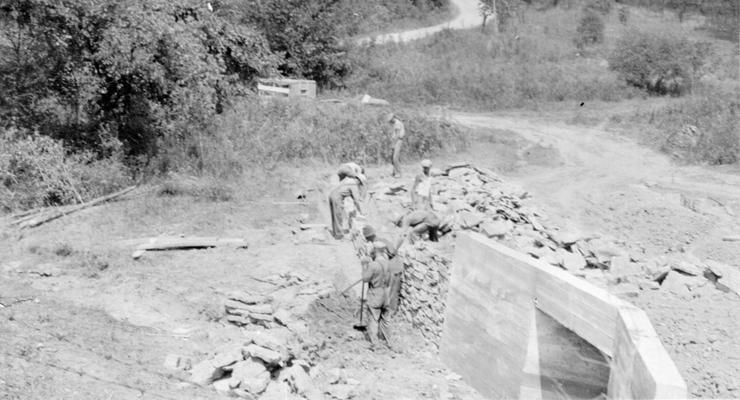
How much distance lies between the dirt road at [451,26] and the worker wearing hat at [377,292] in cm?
1878

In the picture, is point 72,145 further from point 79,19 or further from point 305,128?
point 305,128

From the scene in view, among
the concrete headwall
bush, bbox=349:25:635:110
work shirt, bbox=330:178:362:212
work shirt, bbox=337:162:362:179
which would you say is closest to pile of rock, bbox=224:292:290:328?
the concrete headwall

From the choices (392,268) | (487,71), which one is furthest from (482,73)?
(392,268)

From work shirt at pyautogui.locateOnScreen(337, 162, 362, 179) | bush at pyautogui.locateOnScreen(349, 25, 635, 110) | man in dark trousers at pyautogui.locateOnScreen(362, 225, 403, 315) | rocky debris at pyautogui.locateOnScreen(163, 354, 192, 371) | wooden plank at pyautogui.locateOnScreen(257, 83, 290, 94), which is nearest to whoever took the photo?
rocky debris at pyautogui.locateOnScreen(163, 354, 192, 371)

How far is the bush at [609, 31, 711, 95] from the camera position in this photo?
24938 mm

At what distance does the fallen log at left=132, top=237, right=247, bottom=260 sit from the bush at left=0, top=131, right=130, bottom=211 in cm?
282

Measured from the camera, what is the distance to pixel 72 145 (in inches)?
575

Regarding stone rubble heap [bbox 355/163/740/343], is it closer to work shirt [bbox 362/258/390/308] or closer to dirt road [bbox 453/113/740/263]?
work shirt [bbox 362/258/390/308]

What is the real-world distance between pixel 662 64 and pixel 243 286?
730 inches

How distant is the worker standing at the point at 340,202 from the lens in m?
12.2

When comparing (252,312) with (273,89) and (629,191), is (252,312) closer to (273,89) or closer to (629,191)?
(629,191)

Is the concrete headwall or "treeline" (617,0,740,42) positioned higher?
"treeline" (617,0,740,42)

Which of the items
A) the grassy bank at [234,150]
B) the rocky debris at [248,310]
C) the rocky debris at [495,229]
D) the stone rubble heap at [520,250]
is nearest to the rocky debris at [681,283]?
the stone rubble heap at [520,250]

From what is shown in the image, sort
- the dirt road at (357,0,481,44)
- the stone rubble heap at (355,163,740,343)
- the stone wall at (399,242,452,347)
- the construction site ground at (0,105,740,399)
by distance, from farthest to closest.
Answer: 1. the dirt road at (357,0,481,44)
2. the stone wall at (399,242,452,347)
3. the stone rubble heap at (355,163,740,343)
4. the construction site ground at (0,105,740,399)
